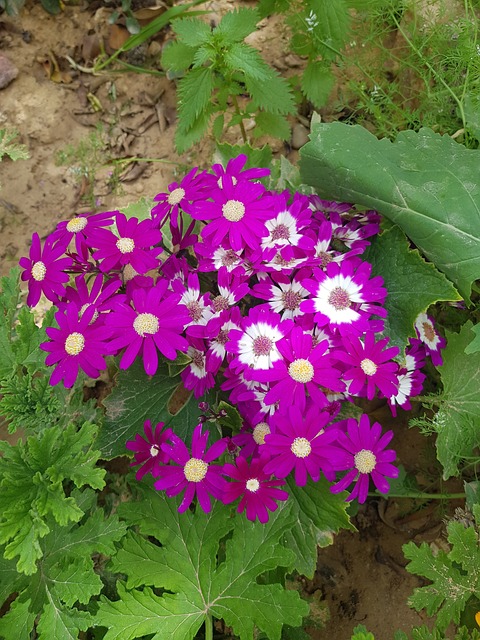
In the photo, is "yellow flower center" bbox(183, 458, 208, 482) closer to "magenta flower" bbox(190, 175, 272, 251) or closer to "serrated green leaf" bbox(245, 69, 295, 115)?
"magenta flower" bbox(190, 175, 272, 251)

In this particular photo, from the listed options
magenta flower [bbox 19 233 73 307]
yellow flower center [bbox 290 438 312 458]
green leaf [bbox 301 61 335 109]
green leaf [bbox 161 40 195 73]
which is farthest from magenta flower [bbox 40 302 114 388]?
green leaf [bbox 301 61 335 109]

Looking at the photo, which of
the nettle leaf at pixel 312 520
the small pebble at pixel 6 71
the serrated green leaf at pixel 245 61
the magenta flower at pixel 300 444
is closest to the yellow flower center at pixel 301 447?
the magenta flower at pixel 300 444

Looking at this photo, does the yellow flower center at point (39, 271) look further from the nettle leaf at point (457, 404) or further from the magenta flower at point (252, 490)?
the nettle leaf at point (457, 404)

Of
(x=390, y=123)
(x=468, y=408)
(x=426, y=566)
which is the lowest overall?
(x=426, y=566)

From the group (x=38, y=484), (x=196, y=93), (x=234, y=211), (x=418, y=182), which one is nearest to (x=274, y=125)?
(x=196, y=93)

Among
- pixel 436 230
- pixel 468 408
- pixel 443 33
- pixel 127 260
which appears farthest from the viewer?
pixel 443 33

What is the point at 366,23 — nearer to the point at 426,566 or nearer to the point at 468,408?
the point at 468,408

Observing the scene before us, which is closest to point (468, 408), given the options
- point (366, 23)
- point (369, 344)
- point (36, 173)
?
point (369, 344)

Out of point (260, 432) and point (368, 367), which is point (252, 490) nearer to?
point (260, 432)
